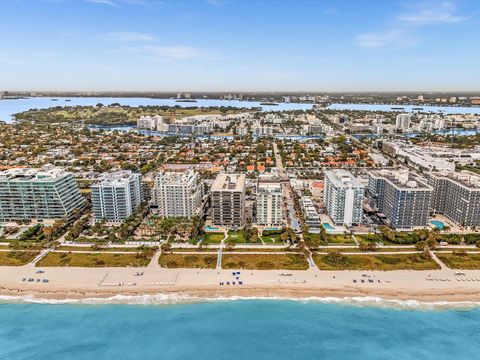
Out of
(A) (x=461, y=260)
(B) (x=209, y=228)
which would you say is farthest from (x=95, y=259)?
(A) (x=461, y=260)

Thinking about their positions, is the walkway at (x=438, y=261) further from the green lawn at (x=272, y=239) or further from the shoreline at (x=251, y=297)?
the green lawn at (x=272, y=239)

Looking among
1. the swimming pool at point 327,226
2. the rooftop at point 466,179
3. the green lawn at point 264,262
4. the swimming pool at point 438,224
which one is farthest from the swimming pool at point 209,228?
the rooftop at point 466,179

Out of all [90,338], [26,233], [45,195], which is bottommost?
[90,338]

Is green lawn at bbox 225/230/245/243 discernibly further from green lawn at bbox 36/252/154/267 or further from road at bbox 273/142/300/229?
green lawn at bbox 36/252/154/267

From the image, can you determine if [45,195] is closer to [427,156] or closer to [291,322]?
[291,322]

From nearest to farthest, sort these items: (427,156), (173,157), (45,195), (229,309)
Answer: (229,309), (45,195), (427,156), (173,157)

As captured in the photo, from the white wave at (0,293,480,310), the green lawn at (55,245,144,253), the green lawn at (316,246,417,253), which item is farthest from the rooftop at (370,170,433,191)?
the green lawn at (55,245,144,253)

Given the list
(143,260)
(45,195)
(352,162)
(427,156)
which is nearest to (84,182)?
(45,195)
